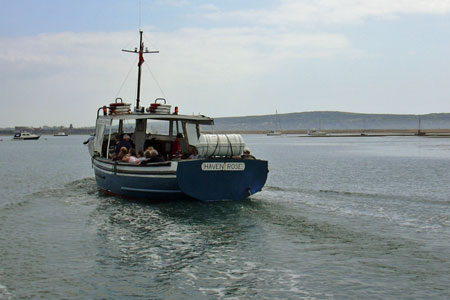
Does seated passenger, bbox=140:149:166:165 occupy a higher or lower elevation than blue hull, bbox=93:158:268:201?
higher

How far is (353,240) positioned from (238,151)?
610 centimetres

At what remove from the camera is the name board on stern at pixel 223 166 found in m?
17.0

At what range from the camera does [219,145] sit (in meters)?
17.2

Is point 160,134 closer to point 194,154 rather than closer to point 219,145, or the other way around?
point 194,154

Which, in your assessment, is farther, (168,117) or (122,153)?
→ (122,153)

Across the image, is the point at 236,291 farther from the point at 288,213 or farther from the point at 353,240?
the point at 288,213

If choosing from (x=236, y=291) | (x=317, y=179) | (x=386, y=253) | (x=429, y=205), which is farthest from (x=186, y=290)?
(x=317, y=179)

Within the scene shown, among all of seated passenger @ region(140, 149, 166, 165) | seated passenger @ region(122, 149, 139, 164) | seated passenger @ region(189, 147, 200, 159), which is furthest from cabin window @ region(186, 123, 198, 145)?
seated passenger @ region(140, 149, 166, 165)

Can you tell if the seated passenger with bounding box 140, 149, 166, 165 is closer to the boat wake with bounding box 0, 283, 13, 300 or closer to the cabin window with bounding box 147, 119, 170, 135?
the cabin window with bounding box 147, 119, 170, 135

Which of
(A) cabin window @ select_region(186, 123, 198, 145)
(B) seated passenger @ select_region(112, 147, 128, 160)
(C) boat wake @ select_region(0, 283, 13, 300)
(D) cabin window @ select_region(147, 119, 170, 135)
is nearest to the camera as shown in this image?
(C) boat wake @ select_region(0, 283, 13, 300)

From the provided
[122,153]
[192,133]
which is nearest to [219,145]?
[192,133]

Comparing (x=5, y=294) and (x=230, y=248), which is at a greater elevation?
(x=230, y=248)

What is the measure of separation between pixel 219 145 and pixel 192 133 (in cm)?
485

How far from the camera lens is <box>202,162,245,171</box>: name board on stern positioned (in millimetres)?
16969
